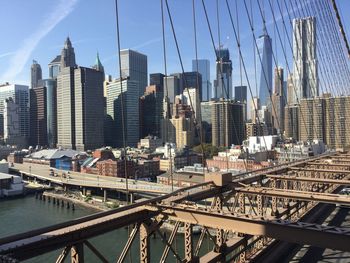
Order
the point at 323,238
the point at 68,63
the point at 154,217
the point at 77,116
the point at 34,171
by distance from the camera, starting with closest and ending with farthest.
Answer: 1. the point at 323,238
2. the point at 154,217
3. the point at 34,171
4. the point at 77,116
5. the point at 68,63

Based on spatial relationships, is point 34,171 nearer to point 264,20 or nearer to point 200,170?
point 200,170

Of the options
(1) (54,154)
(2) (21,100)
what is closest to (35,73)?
(2) (21,100)

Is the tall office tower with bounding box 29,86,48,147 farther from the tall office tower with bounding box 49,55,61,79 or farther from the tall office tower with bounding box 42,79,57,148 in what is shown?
the tall office tower with bounding box 49,55,61,79

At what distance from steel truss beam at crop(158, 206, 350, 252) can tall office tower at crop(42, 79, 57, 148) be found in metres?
96.2

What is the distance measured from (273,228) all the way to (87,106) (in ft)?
263

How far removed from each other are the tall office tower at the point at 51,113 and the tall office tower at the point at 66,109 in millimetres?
10076

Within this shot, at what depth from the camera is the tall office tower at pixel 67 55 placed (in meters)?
130

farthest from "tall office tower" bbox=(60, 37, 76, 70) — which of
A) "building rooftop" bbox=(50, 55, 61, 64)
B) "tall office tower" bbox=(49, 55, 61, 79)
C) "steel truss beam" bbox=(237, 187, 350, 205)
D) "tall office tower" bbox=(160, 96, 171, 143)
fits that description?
"steel truss beam" bbox=(237, 187, 350, 205)

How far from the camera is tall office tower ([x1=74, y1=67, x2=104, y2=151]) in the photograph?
264 ft

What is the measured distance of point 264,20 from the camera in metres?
10.8

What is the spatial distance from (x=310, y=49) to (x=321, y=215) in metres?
12.2

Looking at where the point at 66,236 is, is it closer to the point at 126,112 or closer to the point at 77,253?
the point at 77,253

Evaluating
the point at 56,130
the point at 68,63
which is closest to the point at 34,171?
the point at 56,130

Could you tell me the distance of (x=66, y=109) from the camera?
84.4 metres
